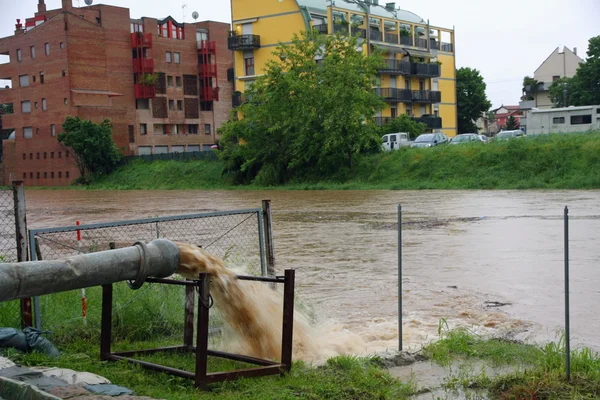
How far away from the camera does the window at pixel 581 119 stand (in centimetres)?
5534

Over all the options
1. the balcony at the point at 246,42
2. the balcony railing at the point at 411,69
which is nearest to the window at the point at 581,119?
the balcony railing at the point at 411,69

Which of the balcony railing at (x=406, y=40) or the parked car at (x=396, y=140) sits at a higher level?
the balcony railing at (x=406, y=40)

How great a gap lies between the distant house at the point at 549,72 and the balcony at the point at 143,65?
56.0 metres

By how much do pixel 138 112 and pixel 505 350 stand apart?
231 ft

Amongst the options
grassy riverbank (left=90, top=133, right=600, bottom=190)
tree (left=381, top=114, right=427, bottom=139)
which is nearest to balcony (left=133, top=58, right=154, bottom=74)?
grassy riverbank (left=90, top=133, right=600, bottom=190)

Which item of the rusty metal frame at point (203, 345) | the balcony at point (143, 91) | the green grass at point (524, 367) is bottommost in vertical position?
the green grass at point (524, 367)

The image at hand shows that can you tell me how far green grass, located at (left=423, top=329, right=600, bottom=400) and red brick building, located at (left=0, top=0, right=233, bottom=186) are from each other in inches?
2612

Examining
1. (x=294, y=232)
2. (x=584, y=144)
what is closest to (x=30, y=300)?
(x=294, y=232)

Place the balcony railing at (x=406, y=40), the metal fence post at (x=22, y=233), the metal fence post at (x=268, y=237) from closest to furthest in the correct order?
the metal fence post at (x=22, y=233) < the metal fence post at (x=268, y=237) < the balcony railing at (x=406, y=40)

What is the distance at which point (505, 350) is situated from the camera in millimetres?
7523

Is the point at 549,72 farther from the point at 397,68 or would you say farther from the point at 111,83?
the point at 111,83

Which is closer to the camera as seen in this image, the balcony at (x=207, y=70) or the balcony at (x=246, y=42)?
the balcony at (x=246, y=42)

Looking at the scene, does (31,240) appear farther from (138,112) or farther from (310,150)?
(138,112)

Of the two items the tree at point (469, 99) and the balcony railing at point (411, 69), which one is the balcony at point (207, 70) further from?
the tree at point (469, 99)
